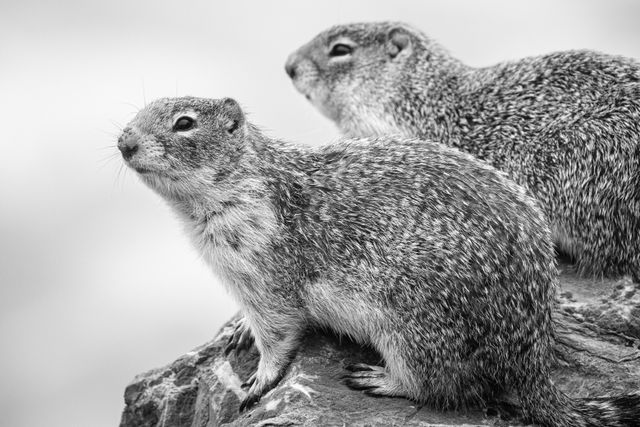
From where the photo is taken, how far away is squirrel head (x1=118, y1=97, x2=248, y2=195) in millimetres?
7645

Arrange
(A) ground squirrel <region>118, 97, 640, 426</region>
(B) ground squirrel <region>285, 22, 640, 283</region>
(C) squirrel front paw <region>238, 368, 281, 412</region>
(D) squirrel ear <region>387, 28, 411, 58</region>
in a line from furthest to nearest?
1. (D) squirrel ear <region>387, 28, 411, 58</region>
2. (B) ground squirrel <region>285, 22, 640, 283</region>
3. (C) squirrel front paw <region>238, 368, 281, 412</region>
4. (A) ground squirrel <region>118, 97, 640, 426</region>

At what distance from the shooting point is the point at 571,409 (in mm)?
7152

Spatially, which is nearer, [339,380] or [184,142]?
[339,380]

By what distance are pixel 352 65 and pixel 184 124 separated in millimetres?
4327

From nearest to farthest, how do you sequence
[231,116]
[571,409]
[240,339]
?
[571,409], [231,116], [240,339]

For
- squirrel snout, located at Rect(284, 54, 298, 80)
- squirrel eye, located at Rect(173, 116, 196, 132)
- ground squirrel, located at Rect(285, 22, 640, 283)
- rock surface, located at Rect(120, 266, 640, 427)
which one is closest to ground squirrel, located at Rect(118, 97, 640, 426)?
squirrel eye, located at Rect(173, 116, 196, 132)

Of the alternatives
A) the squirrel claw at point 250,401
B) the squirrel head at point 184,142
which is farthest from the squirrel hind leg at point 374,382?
the squirrel head at point 184,142

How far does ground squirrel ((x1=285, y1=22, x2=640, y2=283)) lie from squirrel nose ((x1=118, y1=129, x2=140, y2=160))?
3.69 meters

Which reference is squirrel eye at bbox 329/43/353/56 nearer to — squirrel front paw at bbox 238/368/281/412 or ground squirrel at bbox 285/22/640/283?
ground squirrel at bbox 285/22/640/283

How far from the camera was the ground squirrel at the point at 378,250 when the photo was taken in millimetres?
7047

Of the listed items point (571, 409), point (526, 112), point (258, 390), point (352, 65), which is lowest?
point (571, 409)

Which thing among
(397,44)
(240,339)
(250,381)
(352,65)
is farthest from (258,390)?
(397,44)

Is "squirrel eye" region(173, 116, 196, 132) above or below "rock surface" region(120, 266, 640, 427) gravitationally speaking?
above

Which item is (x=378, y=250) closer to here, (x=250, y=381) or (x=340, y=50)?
(x=250, y=381)
